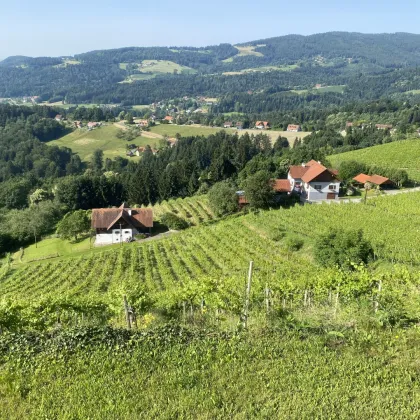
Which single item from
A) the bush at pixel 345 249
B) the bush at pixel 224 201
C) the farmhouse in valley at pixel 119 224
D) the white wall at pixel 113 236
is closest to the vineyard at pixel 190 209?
the bush at pixel 224 201

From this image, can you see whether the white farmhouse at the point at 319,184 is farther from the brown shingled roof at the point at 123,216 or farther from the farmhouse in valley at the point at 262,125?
the farmhouse in valley at the point at 262,125

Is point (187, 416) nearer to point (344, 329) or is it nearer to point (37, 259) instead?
point (344, 329)

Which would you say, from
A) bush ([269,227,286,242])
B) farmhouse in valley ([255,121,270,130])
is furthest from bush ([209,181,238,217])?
farmhouse in valley ([255,121,270,130])

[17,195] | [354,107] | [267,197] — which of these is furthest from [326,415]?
[354,107]

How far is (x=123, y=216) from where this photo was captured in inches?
1778

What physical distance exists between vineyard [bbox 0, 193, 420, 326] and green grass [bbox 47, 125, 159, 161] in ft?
319

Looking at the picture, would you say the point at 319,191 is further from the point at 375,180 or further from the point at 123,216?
the point at 123,216

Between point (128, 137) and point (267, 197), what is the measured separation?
111910 millimetres

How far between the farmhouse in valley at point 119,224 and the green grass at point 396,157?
33.5m

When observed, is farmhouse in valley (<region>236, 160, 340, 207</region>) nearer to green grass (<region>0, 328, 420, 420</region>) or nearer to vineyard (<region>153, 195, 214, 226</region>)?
vineyard (<region>153, 195, 214, 226</region>)

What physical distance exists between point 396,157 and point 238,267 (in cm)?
4643

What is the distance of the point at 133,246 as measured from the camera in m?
40.2

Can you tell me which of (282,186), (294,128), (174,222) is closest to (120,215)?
(174,222)

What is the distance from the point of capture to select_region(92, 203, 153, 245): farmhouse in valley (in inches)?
1785
